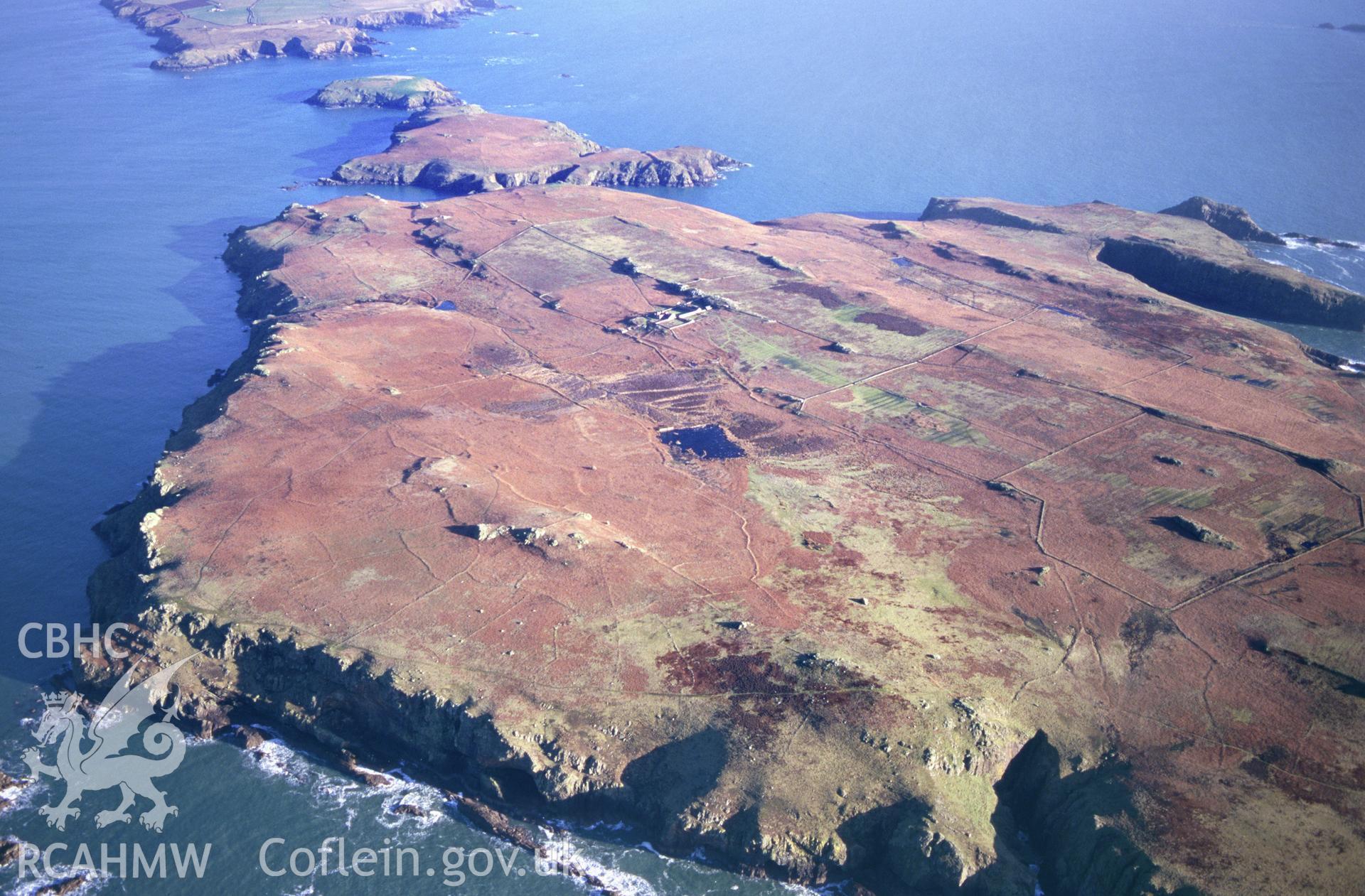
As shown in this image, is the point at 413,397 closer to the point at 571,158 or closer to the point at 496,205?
the point at 496,205

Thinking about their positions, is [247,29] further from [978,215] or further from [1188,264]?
[1188,264]

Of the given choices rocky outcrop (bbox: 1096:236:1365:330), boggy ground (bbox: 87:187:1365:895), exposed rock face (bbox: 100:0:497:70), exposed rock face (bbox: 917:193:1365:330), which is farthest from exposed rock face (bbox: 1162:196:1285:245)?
exposed rock face (bbox: 100:0:497:70)

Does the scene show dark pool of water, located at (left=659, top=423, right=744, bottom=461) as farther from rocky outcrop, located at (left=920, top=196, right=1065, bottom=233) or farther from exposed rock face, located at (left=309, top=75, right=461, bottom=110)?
exposed rock face, located at (left=309, top=75, right=461, bottom=110)

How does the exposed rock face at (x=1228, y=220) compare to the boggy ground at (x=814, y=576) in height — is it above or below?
above

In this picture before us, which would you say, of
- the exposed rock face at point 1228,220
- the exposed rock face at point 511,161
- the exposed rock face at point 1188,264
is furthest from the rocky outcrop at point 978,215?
the exposed rock face at point 511,161

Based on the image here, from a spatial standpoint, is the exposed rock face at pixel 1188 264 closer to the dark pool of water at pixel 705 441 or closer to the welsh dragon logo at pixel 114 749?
the dark pool of water at pixel 705 441
